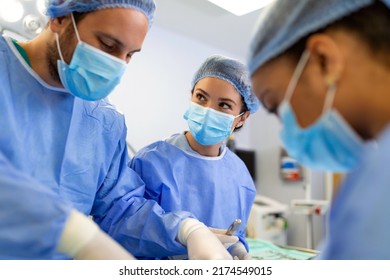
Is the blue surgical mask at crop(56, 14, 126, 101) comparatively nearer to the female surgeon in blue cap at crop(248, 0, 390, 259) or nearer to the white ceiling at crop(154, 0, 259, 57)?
the female surgeon in blue cap at crop(248, 0, 390, 259)

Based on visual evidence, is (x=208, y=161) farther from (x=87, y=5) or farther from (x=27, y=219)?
(x=27, y=219)

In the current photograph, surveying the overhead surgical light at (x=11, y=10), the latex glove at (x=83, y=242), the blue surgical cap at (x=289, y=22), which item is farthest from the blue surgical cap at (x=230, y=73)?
the latex glove at (x=83, y=242)

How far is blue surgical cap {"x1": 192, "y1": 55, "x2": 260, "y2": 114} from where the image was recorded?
135 cm

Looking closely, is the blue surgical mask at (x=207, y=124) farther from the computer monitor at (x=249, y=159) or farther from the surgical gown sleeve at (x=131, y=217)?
the computer monitor at (x=249, y=159)

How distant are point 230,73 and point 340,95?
83 centimetres

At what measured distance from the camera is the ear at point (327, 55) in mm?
534

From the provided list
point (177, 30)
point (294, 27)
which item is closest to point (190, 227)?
point (294, 27)

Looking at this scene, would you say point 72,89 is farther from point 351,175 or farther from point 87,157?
point 351,175

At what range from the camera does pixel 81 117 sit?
101 centimetres

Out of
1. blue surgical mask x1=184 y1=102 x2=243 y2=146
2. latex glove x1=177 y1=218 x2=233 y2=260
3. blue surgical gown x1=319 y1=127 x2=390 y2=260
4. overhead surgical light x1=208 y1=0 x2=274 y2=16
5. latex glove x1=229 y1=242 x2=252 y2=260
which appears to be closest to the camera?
blue surgical gown x1=319 y1=127 x2=390 y2=260

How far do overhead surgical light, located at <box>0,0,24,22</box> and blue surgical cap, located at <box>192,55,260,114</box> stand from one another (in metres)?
0.80

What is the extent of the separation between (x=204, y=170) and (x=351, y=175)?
835mm

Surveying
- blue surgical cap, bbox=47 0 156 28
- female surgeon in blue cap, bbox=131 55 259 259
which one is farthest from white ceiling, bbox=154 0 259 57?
blue surgical cap, bbox=47 0 156 28

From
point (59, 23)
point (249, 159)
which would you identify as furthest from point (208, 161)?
point (249, 159)
